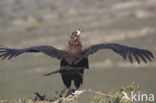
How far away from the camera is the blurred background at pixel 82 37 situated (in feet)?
157

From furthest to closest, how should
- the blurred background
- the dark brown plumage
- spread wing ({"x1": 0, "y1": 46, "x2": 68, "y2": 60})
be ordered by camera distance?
the blurred background < spread wing ({"x1": 0, "y1": 46, "x2": 68, "y2": 60}) < the dark brown plumage

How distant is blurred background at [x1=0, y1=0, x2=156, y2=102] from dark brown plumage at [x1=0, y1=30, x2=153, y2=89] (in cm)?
1934

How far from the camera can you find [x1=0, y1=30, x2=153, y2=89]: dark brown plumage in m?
10.1

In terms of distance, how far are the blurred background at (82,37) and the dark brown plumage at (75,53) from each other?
19.3m

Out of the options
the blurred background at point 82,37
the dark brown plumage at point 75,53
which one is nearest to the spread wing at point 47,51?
the dark brown plumage at point 75,53

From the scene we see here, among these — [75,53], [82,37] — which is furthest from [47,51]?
[82,37]

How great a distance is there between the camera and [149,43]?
56938 millimetres

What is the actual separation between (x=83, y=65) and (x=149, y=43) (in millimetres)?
46459

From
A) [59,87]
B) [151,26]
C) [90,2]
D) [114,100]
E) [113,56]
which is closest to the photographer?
[114,100]

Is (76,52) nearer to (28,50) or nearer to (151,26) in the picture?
(28,50)

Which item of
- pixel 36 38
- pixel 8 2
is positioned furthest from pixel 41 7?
pixel 36 38

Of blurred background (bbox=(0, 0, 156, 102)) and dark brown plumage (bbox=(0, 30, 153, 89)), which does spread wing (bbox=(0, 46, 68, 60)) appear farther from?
blurred background (bbox=(0, 0, 156, 102))

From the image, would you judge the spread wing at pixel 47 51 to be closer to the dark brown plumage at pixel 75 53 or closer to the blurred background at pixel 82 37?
the dark brown plumage at pixel 75 53

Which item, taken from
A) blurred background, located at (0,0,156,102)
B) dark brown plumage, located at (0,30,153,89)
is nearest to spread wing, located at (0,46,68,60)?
dark brown plumage, located at (0,30,153,89)
